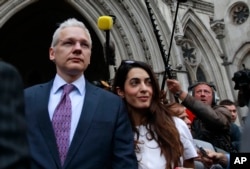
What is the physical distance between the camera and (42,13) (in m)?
16.3

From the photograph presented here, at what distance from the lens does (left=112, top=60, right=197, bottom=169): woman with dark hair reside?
2625 mm

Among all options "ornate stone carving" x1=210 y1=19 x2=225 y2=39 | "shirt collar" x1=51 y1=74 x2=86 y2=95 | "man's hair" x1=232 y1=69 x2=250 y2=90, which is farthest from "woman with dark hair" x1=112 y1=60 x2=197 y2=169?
"ornate stone carving" x1=210 y1=19 x2=225 y2=39

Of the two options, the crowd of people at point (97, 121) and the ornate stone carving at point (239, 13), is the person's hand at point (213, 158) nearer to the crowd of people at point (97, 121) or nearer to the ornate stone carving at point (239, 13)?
the crowd of people at point (97, 121)

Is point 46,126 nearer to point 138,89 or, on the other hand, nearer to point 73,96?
point 73,96

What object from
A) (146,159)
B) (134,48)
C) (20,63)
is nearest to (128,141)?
(146,159)

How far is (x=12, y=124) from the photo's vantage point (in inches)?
38.3

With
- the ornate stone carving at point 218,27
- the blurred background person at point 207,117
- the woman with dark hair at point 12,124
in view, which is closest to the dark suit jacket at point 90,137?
the blurred background person at point 207,117

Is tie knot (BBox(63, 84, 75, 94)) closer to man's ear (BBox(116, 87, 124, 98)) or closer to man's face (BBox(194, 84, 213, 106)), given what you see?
man's ear (BBox(116, 87, 124, 98))

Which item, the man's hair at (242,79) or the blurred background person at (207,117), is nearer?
the man's hair at (242,79)

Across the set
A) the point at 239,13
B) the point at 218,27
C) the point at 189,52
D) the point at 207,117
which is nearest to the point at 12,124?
the point at 207,117

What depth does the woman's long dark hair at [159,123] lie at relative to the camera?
2631 millimetres

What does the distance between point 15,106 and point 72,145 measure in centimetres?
133

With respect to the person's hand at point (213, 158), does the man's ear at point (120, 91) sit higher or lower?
higher

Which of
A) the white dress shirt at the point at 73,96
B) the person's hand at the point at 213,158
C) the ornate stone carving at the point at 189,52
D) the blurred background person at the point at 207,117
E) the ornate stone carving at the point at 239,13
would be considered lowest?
the person's hand at the point at 213,158
